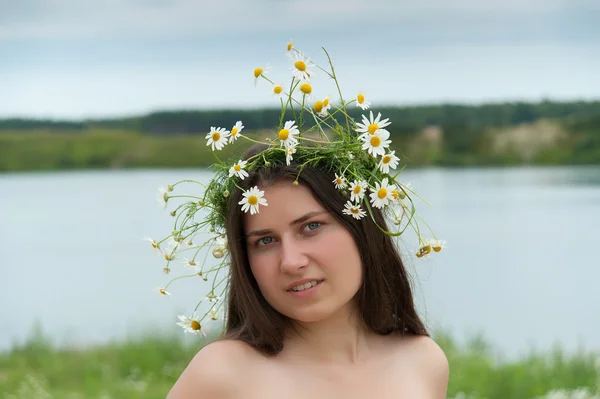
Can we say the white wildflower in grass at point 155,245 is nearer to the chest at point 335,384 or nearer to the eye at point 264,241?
the eye at point 264,241

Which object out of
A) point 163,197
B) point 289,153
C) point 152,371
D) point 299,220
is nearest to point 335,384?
point 299,220

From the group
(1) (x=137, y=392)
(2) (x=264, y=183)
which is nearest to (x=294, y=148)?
(2) (x=264, y=183)

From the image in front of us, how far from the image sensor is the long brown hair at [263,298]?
2715 millimetres

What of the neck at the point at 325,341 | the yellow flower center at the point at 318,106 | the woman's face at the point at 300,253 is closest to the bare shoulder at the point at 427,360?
the neck at the point at 325,341

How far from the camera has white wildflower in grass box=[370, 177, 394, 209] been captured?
274 cm

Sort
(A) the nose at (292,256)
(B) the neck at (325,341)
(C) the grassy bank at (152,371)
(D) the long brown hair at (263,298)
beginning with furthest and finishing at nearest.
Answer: (C) the grassy bank at (152,371) < (B) the neck at (325,341) < (D) the long brown hair at (263,298) < (A) the nose at (292,256)

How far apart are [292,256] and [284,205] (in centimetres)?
17

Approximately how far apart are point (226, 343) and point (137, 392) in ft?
14.0

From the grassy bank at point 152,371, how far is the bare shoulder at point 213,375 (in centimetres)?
339

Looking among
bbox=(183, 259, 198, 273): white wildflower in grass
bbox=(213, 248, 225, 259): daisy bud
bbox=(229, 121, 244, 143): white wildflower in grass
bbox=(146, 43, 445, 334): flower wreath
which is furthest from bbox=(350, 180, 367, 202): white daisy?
bbox=(183, 259, 198, 273): white wildflower in grass

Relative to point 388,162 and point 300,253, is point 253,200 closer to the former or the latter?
point 300,253

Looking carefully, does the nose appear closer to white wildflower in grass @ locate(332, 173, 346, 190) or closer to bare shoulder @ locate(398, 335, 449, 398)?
white wildflower in grass @ locate(332, 173, 346, 190)

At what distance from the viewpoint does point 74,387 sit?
25.2 ft

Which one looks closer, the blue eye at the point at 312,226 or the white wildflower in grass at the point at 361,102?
the blue eye at the point at 312,226
